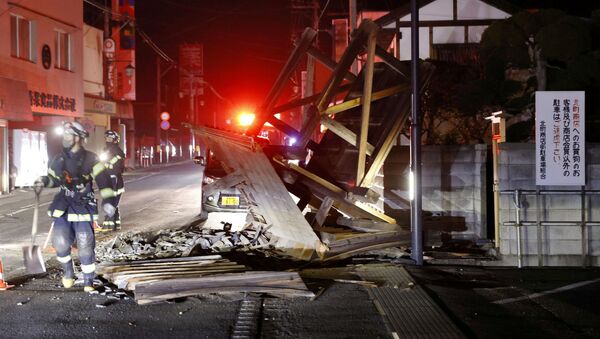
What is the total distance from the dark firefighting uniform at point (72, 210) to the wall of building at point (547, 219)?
5942 mm

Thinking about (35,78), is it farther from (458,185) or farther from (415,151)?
(415,151)

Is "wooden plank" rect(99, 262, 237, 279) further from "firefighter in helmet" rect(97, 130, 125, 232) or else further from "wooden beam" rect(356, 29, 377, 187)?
"firefighter in helmet" rect(97, 130, 125, 232)

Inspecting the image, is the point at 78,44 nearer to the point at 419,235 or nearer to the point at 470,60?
the point at 470,60

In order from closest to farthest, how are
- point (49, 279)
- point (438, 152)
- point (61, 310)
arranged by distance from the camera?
point (61, 310), point (49, 279), point (438, 152)

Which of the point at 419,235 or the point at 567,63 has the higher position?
the point at 567,63

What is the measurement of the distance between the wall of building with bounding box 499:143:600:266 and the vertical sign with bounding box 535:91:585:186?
0.19m

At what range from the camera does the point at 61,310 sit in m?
6.61

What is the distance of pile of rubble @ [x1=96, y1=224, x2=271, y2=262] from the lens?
9.45 metres

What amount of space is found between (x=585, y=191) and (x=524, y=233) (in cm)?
110

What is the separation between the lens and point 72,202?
24.2ft

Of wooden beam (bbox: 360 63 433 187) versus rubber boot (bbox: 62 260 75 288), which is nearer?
rubber boot (bbox: 62 260 75 288)

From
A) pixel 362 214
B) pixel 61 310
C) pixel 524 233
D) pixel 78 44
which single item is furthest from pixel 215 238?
pixel 78 44

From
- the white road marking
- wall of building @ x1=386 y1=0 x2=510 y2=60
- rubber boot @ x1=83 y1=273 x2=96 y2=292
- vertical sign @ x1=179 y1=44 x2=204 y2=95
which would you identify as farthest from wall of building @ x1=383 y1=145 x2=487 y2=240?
vertical sign @ x1=179 y1=44 x2=204 y2=95

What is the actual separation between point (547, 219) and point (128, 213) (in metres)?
10.6
